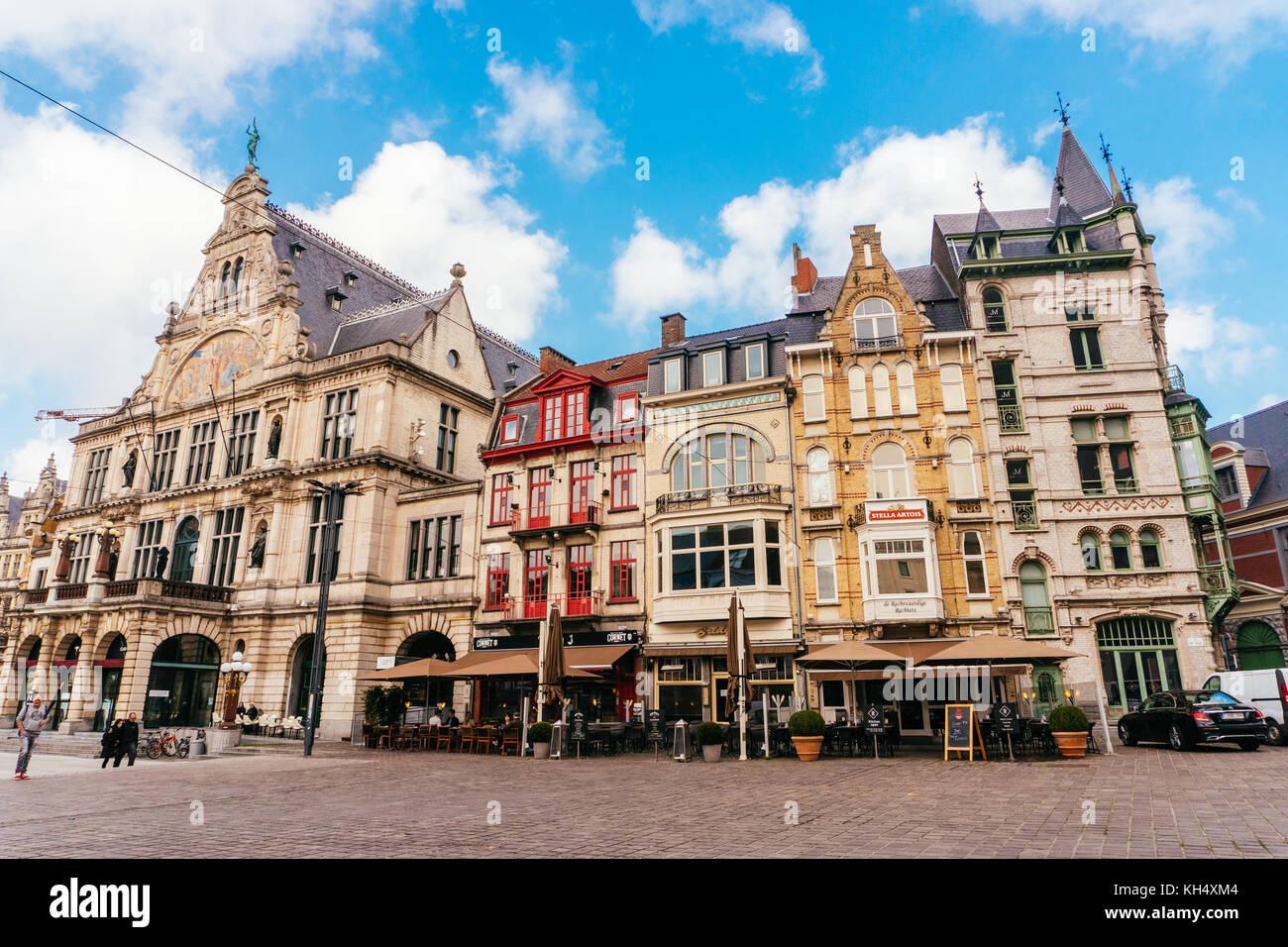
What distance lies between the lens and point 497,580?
32312 mm

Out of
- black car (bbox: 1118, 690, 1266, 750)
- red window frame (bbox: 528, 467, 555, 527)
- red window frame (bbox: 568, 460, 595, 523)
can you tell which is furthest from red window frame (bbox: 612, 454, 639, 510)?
black car (bbox: 1118, 690, 1266, 750)

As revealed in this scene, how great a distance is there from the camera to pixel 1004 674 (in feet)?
80.2

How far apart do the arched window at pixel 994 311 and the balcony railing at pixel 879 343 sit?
11.8ft

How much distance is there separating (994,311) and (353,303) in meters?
35.0

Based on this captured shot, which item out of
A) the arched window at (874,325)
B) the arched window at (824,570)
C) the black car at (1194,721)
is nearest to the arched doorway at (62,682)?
the arched window at (824,570)

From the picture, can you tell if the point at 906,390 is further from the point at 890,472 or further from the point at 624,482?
the point at 624,482

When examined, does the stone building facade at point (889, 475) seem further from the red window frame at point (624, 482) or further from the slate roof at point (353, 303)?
the slate roof at point (353, 303)

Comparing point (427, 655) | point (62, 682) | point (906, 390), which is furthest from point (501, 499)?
point (62, 682)

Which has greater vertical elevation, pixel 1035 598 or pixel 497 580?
pixel 497 580

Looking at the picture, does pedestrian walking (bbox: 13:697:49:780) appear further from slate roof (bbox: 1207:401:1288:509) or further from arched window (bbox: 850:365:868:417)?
slate roof (bbox: 1207:401:1288:509)
